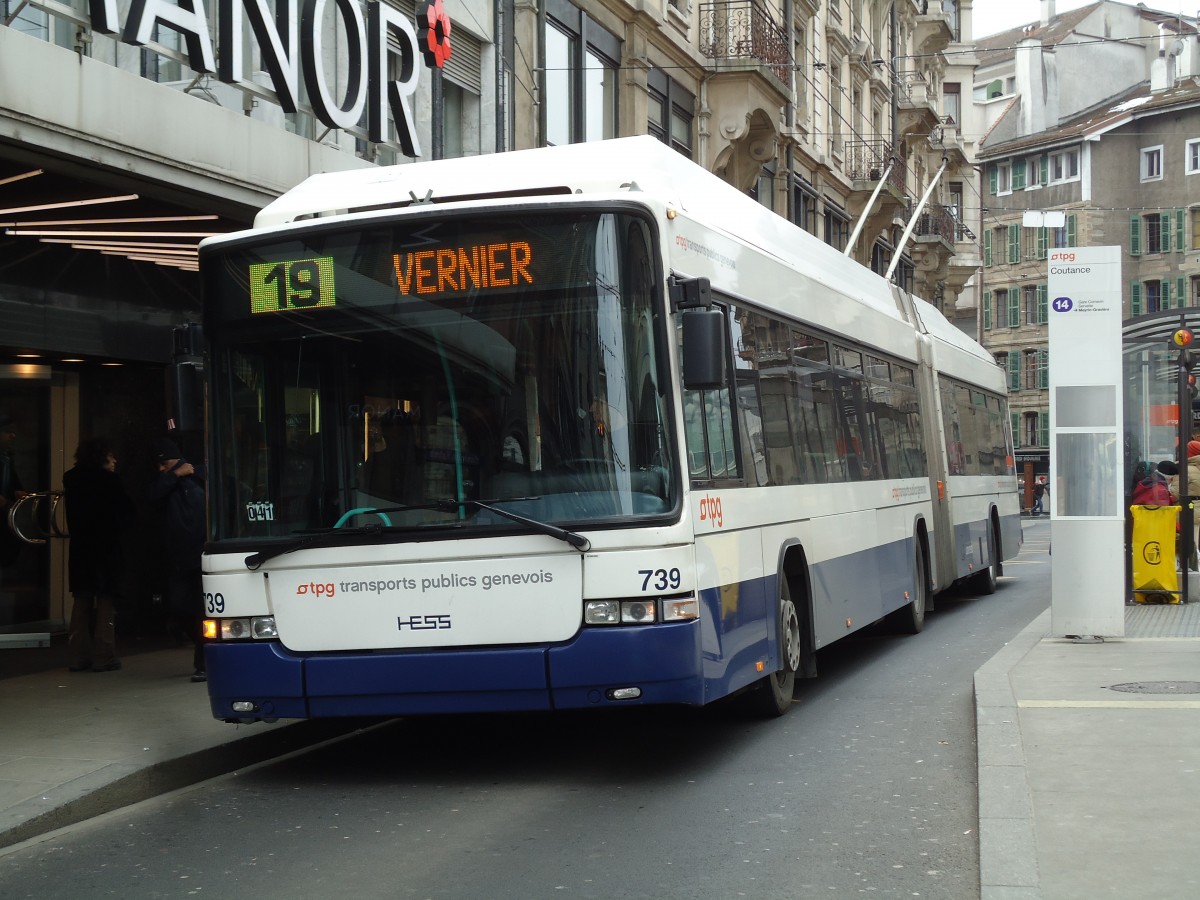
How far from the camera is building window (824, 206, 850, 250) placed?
35.6 meters

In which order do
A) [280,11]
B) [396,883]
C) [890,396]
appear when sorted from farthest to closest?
1. [890,396]
2. [280,11]
3. [396,883]

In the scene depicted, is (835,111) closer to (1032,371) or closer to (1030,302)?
(1032,371)

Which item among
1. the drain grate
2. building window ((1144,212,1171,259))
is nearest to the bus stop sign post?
the drain grate

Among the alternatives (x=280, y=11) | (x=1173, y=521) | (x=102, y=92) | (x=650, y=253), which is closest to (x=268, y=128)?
(x=280, y=11)

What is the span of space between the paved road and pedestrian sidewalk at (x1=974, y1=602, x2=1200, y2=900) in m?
0.21

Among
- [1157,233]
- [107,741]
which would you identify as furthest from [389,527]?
[1157,233]

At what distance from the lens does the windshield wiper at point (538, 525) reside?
24.5 ft

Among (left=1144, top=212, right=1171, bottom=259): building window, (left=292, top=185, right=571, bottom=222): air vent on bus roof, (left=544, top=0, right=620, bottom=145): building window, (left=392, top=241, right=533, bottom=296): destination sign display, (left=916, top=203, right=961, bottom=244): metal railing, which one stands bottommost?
(left=392, top=241, right=533, bottom=296): destination sign display

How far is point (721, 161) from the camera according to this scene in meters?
26.5

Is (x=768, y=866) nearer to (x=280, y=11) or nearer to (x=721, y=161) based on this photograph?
(x=280, y=11)

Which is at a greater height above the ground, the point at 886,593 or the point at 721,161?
the point at 721,161

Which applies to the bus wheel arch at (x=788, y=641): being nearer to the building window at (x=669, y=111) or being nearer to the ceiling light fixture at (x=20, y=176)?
the ceiling light fixture at (x=20, y=176)

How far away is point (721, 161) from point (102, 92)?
57.0 ft

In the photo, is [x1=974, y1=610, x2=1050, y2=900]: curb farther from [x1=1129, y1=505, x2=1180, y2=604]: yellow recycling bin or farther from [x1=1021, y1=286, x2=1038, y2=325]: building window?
[x1=1021, y1=286, x2=1038, y2=325]: building window
